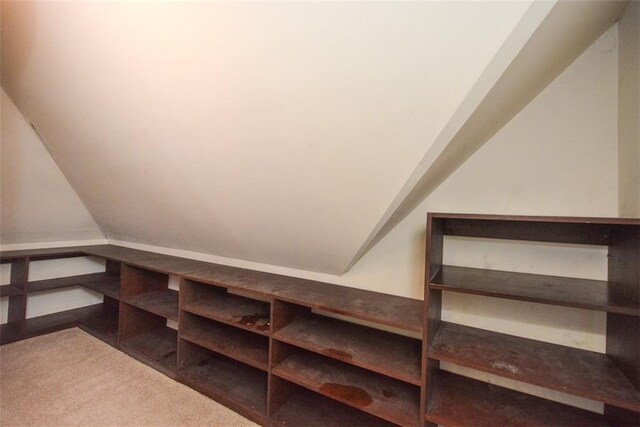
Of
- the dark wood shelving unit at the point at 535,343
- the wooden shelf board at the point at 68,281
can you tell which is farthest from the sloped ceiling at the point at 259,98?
the wooden shelf board at the point at 68,281

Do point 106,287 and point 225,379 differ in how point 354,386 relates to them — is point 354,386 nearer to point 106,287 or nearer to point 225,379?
point 225,379

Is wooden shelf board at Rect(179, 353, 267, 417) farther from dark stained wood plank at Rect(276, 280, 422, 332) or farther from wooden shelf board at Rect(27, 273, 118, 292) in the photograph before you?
wooden shelf board at Rect(27, 273, 118, 292)

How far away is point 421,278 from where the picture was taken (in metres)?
1.53

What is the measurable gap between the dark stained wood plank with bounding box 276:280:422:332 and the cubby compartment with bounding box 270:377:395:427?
0.52 m

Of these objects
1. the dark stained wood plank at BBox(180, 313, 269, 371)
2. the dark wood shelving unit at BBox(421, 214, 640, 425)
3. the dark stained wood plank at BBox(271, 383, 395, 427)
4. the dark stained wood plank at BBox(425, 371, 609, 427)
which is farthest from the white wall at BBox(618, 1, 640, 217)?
the dark stained wood plank at BBox(180, 313, 269, 371)

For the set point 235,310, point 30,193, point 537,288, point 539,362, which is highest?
point 30,193

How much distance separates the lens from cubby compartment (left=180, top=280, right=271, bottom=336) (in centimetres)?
171

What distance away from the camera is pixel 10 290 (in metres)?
2.48

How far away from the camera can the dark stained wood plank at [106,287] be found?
2525 mm

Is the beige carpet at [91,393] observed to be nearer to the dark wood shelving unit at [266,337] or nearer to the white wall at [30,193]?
the dark wood shelving unit at [266,337]

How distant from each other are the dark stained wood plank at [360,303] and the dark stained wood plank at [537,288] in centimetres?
24

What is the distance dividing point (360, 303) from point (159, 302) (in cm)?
180

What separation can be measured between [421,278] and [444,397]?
56 cm

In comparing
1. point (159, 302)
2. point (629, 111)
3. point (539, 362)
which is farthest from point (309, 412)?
point (629, 111)
